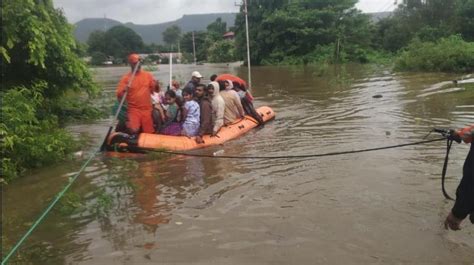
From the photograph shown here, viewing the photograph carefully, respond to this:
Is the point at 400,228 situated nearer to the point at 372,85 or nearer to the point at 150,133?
the point at 150,133

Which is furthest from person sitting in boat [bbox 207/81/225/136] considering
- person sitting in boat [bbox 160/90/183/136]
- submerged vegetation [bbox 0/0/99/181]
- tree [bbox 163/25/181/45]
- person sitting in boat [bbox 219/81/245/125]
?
tree [bbox 163/25/181/45]

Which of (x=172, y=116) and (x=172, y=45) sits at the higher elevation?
(x=172, y=45)

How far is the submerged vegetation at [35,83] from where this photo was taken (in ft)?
24.6

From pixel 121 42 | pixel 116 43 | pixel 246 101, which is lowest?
pixel 246 101

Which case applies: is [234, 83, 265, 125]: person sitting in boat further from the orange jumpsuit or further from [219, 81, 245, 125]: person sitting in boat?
the orange jumpsuit

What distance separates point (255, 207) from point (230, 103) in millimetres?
5411

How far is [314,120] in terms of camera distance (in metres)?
12.5

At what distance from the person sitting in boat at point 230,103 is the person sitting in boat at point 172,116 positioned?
1.39 metres

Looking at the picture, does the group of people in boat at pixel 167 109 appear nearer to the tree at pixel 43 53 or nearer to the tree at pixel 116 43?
the tree at pixel 43 53

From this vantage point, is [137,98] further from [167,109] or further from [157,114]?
[167,109]

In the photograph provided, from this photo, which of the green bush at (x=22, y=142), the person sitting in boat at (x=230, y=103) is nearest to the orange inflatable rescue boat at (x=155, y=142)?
the green bush at (x=22, y=142)

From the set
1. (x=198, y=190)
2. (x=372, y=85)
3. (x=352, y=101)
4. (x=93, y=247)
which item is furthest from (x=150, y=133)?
(x=372, y=85)

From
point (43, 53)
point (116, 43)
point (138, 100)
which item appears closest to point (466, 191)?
point (138, 100)

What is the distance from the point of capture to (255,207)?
5.94 meters
